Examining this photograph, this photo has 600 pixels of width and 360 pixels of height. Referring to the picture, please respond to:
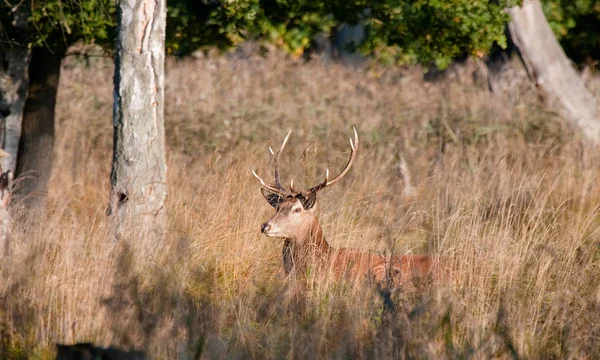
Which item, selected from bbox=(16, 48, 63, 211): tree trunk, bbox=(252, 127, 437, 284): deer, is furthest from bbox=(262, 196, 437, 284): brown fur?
bbox=(16, 48, 63, 211): tree trunk

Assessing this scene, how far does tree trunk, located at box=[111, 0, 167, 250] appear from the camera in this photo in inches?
293

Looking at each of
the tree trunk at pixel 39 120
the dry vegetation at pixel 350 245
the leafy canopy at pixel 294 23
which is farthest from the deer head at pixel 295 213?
the tree trunk at pixel 39 120

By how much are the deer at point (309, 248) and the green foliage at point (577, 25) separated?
306 inches

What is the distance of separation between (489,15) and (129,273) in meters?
5.43

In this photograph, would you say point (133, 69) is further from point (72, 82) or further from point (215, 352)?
point (72, 82)

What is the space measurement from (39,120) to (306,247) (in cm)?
453

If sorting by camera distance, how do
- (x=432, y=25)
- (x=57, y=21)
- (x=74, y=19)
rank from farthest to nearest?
(x=432, y=25) < (x=57, y=21) < (x=74, y=19)

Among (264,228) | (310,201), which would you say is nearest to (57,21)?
(310,201)

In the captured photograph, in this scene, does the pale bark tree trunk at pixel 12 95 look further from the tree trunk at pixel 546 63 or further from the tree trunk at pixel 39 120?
the tree trunk at pixel 546 63

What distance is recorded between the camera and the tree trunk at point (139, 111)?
743 cm

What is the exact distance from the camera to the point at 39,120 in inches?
428

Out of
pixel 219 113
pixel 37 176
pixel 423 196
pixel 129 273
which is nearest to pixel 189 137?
pixel 219 113

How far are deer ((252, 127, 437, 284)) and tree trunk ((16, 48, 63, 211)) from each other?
358cm

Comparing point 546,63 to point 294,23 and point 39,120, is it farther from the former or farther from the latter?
point 39,120
